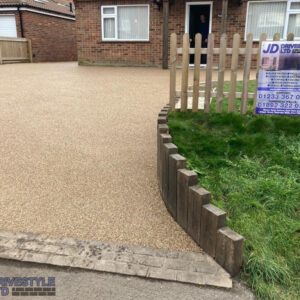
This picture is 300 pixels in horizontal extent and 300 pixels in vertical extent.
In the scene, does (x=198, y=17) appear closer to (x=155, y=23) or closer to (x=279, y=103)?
(x=155, y=23)

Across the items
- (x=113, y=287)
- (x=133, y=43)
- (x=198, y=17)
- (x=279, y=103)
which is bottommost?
(x=113, y=287)

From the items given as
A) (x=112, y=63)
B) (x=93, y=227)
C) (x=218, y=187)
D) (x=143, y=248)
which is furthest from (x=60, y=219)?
(x=112, y=63)

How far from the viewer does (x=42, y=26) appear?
2155cm

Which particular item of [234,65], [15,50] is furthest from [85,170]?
[15,50]

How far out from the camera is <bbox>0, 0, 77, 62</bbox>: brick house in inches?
800

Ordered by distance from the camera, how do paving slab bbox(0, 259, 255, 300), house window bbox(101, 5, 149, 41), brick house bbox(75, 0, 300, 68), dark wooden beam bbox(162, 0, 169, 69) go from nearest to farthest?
paving slab bbox(0, 259, 255, 300)
dark wooden beam bbox(162, 0, 169, 69)
brick house bbox(75, 0, 300, 68)
house window bbox(101, 5, 149, 41)

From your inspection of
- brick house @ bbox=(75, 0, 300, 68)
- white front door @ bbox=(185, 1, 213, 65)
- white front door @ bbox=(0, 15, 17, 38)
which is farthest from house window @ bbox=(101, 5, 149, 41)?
white front door @ bbox=(0, 15, 17, 38)

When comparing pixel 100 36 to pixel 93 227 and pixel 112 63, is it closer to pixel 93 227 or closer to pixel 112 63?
pixel 112 63

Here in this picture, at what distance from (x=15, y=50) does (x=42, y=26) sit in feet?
11.6

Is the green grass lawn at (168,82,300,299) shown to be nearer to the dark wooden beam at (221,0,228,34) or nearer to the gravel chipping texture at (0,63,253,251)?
the gravel chipping texture at (0,63,253,251)

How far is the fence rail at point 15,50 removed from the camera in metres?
18.0

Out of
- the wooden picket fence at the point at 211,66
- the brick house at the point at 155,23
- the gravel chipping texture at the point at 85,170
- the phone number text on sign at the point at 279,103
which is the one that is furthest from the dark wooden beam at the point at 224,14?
the phone number text on sign at the point at 279,103

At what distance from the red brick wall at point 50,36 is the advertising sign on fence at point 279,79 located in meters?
19.0

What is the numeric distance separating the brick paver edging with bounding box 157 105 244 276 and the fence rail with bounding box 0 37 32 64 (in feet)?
57.0
